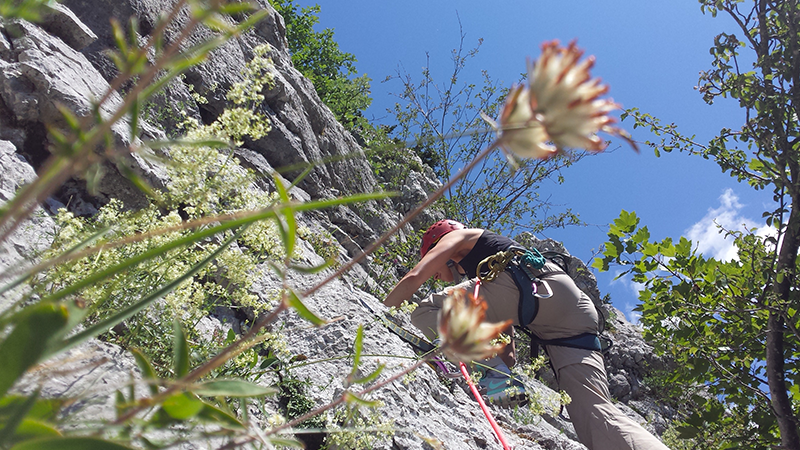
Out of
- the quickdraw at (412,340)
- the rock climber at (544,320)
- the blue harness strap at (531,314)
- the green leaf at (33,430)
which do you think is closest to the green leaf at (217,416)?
the green leaf at (33,430)

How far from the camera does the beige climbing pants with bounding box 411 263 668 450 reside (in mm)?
2944

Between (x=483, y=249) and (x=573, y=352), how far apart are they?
1.13 meters

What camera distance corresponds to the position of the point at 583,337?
3547mm

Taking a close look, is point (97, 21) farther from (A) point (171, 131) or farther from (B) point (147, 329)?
(B) point (147, 329)

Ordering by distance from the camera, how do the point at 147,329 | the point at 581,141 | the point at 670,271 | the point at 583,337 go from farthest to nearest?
1. the point at 670,271
2. the point at 583,337
3. the point at 147,329
4. the point at 581,141

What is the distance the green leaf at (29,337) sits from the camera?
1.76 feet

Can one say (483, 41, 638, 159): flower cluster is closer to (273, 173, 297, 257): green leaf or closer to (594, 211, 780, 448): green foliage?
(273, 173, 297, 257): green leaf

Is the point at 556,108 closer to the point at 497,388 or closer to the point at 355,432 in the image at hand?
the point at 355,432

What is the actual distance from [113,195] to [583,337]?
3516mm

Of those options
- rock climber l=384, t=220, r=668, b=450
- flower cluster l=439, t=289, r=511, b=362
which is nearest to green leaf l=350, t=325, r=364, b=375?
flower cluster l=439, t=289, r=511, b=362

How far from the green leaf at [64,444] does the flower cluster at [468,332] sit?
0.47m

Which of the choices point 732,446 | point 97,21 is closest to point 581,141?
point 732,446

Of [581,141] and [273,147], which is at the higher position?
[273,147]

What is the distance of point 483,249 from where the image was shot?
4043mm
